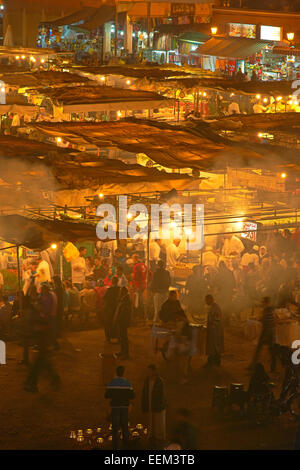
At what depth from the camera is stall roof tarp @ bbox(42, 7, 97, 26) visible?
4036cm

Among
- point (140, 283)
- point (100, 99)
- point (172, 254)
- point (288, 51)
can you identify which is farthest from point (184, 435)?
point (288, 51)

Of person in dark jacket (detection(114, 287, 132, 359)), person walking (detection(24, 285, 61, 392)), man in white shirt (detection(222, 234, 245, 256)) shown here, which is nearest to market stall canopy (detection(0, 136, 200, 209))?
man in white shirt (detection(222, 234, 245, 256))

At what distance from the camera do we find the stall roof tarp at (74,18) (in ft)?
132

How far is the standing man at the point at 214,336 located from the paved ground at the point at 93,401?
0.16m

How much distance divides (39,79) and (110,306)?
12176 millimetres

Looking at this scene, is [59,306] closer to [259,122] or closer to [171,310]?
[171,310]

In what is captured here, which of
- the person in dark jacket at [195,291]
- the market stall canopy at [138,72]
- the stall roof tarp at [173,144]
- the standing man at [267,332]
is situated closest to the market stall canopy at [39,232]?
the person in dark jacket at [195,291]

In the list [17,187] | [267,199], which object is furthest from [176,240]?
[17,187]

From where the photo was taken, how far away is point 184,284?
13.4 meters

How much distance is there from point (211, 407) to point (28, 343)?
2.63 meters

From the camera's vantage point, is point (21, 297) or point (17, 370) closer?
point (17, 370)

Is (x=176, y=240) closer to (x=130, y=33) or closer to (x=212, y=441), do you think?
(x=212, y=441)

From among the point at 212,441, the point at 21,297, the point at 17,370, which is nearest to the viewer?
the point at 212,441

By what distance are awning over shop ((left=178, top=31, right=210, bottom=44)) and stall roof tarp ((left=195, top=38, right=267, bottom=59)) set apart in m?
3.44
